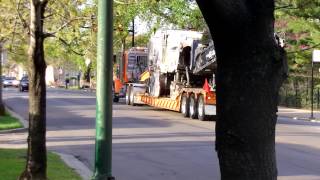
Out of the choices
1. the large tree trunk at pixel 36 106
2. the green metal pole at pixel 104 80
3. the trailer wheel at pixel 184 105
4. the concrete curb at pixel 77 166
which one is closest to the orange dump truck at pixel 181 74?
the trailer wheel at pixel 184 105

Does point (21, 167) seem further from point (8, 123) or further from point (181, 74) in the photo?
point (181, 74)

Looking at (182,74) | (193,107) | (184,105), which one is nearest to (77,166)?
(193,107)

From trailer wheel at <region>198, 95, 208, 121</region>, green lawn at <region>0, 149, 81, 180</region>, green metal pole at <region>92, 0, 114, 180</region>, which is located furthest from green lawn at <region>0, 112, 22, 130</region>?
green metal pole at <region>92, 0, 114, 180</region>

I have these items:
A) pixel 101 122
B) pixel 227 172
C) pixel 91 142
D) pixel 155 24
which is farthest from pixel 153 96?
pixel 227 172

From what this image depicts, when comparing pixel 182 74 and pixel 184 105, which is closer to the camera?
pixel 184 105

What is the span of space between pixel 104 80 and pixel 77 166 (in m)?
5.73

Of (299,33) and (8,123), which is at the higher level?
(299,33)

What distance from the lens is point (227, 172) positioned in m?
4.46

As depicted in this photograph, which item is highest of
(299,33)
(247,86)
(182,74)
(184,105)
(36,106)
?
(299,33)

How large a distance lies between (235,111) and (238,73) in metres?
0.27

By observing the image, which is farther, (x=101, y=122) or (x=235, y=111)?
(x=101, y=122)

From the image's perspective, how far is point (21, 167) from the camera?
11.4 m

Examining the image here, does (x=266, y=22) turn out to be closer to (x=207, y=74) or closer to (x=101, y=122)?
(x=101, y=122)

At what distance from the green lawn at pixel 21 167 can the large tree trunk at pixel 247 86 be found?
6.36 metres
